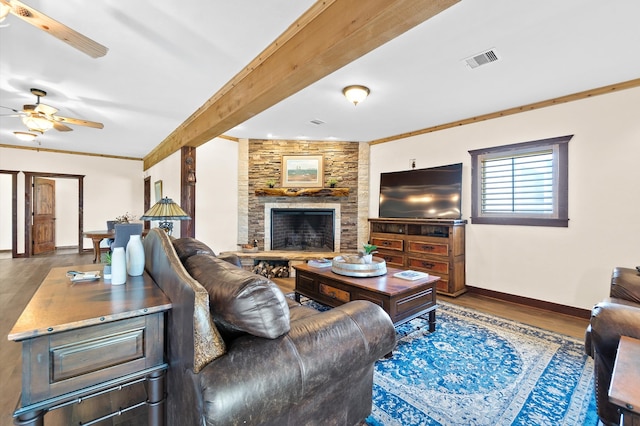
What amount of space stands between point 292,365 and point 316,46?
195cm

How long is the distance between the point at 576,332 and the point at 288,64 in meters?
3.73

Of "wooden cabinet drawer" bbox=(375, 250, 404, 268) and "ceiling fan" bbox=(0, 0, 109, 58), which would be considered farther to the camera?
"wooden cabinet drawer" bbox=(375, 250, 404, 268)

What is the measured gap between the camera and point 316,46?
1957mm

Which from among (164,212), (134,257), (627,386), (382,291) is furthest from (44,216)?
(627,386)

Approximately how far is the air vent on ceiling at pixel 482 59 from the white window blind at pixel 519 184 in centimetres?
175

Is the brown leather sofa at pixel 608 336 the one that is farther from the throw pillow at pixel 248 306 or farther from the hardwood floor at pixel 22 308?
the hardwood floor at pixel 22 308

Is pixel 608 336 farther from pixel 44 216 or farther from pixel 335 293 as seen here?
pixel 44 216

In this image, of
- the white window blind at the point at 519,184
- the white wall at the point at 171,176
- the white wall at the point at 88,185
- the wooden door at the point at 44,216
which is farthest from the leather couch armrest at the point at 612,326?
the wooden door at the point at 44,216

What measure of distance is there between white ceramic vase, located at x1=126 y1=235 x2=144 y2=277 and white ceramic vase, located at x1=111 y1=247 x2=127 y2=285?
0.17 metres

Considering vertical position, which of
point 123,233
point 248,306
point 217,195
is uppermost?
point 217,195

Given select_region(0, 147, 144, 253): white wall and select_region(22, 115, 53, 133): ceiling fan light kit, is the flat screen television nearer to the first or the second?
select_region(22, 115, 53, 133): ceiling fan light kit

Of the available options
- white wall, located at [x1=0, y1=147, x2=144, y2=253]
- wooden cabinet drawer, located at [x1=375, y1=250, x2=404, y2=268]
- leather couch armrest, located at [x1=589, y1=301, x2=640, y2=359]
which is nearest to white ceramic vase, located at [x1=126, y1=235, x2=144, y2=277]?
leather couch armrest, located at [x1=589, y1=301, x2=640, y2=359]

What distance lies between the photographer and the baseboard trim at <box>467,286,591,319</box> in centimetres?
326

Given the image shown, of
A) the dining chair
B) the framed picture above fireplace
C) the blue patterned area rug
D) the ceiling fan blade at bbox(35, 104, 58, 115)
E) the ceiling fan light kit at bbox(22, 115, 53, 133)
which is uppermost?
the ceiling fan blade at bbox(35, 104, 58, 115)
